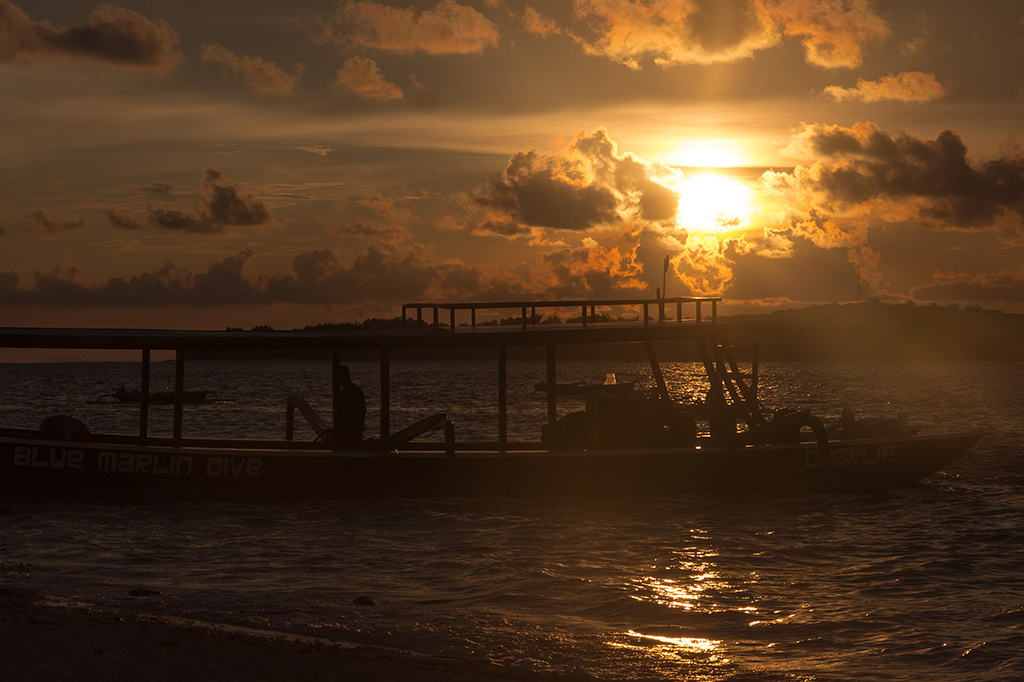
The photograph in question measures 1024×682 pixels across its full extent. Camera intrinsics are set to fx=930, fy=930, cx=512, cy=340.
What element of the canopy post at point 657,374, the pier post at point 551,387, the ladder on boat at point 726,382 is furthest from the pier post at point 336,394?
the ladder on boat at point 726,382

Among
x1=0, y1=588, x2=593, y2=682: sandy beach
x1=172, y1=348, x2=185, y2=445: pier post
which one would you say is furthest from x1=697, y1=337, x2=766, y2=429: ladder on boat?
x1=0, y1=588, x2=593, y2=682: sandy beach

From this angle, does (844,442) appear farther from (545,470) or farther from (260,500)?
(260,500)

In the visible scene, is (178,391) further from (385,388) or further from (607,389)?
(607,389)

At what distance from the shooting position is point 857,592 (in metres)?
10.6

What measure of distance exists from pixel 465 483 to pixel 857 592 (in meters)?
7.21

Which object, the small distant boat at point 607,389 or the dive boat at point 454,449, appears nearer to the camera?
the dive boat at point 454,449

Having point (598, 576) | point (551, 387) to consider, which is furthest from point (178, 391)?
point (598, 576)

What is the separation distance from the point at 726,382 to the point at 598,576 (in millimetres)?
6605

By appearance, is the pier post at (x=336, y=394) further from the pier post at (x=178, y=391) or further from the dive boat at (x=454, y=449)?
the pier post at (x=178, y=391)

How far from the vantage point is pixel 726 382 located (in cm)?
1678

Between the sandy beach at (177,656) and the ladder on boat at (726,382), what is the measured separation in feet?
32.6

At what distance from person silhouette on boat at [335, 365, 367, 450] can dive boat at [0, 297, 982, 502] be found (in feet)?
0.28

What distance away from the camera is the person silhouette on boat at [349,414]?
15.5 m

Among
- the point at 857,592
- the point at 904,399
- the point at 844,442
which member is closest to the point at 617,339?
the point at 844,442
